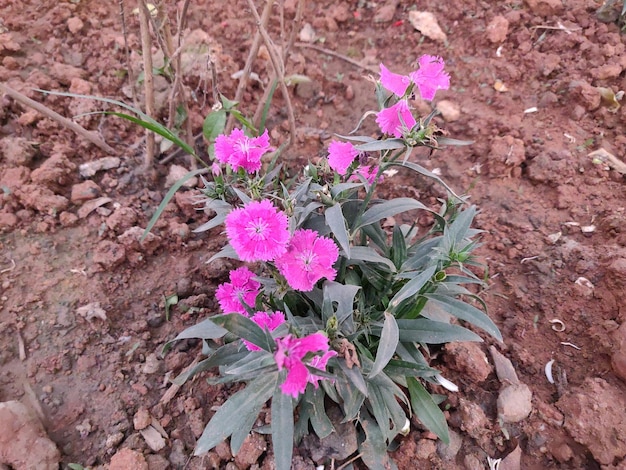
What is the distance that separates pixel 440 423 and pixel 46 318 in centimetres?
169

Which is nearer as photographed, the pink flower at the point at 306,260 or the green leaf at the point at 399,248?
the pink flower at the point at 306,260

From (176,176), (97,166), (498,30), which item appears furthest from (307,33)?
(97,166)

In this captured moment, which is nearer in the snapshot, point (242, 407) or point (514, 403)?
point (242, 407)

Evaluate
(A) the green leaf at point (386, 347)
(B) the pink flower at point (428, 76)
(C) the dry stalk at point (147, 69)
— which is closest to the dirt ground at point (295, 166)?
(C) the dry stalk at point (147, 69)

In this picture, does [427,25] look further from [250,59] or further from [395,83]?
[395,83]

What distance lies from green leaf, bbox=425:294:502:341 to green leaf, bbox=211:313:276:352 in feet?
1.89

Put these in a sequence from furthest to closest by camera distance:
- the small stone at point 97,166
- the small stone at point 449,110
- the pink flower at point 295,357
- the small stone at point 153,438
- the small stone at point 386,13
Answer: the small stone at point 386,13, the small stone at point 449,110, the small stone at point 97,166, the small stone at point 153,438, the pink flower at point 295,357

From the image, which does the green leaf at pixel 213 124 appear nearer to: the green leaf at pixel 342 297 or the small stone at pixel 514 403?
the green leaf at pixel 342 297

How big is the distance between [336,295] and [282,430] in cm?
41

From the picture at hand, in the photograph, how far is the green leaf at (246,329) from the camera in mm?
1195

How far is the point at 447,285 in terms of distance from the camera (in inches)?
62.2

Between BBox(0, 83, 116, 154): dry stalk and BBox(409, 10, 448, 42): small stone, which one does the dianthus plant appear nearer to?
BBox(0, 83, 116, 154): dry stalk

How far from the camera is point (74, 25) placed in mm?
2824

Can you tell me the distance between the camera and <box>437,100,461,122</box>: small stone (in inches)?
109
